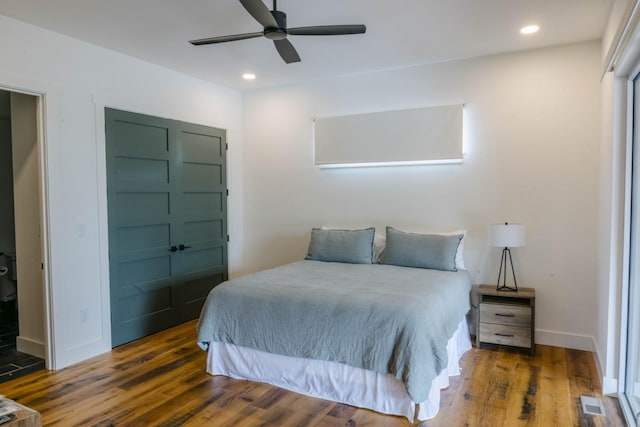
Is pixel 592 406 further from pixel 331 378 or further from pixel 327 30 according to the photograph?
pixel 327 30

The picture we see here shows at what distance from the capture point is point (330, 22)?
3.22 meters

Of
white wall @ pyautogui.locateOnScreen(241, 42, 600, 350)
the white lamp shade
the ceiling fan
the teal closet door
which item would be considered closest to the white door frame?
the teal closet door

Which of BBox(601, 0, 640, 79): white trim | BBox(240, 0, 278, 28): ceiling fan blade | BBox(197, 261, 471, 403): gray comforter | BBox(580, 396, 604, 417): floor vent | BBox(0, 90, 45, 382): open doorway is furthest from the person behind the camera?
BBox(0, 90, 45, 382): open doorway

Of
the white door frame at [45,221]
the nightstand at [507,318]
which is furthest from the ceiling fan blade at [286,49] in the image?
the nightstand at [507,318]

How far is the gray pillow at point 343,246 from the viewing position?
416cm

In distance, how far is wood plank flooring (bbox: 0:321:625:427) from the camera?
2584 millimetres

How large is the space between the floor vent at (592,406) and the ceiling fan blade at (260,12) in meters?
3.12

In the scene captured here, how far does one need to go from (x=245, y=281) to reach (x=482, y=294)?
207cm

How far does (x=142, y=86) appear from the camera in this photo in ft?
13.4

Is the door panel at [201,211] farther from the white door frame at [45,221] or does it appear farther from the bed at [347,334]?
the bed at [347,334]

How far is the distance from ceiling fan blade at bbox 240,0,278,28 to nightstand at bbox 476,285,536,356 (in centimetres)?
280

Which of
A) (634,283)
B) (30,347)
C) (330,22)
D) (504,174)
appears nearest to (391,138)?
(504,174)

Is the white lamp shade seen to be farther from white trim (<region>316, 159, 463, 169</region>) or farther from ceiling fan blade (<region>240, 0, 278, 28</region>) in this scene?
ceiling fan blade (<region>240, 0, 278, 28</region>)

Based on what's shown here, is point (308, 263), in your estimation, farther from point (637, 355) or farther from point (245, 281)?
point (637, 355)
